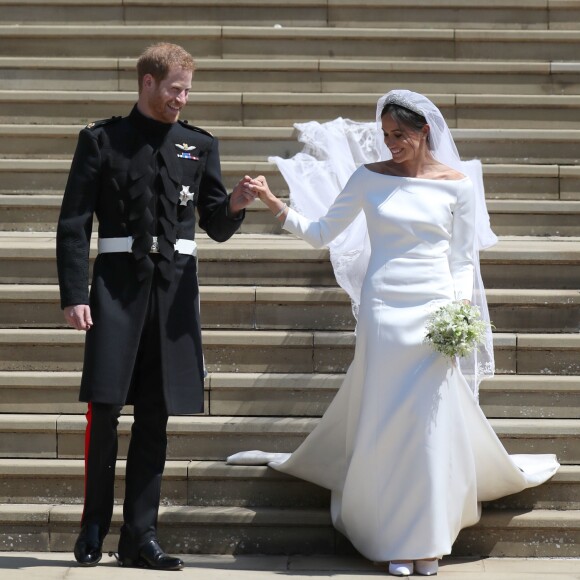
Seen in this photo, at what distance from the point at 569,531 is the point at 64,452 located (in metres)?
2.35

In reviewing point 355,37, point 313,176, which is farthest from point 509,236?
point 355,37

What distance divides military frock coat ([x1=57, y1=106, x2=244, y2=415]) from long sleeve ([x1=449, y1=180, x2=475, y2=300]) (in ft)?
3.67

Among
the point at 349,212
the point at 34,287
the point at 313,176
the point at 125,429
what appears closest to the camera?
the point at 349,212

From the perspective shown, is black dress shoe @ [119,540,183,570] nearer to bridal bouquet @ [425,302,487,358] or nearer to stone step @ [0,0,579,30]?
bridal bouquet @ [425,302,487,358]

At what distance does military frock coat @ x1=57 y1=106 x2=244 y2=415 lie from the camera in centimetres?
500

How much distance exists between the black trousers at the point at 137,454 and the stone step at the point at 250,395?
3.13ft

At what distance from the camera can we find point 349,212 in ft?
17.8

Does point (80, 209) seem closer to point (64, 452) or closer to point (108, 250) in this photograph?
point (108, 250)

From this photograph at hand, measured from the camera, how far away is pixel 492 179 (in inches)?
297

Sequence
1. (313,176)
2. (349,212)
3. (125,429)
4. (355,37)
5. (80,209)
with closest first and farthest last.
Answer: (80,209)
(349,212)
(125,429)
(313,176)
(355,37)

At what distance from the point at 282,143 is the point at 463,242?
276 centimetres

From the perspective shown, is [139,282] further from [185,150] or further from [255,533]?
[255,533]

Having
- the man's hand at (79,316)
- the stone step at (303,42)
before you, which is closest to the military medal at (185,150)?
the man's hand at (79,316)

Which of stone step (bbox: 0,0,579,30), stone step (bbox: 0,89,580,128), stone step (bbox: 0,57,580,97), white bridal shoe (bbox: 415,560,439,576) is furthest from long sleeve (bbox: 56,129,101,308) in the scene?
stone step (bbox: 0,0,579,30)
